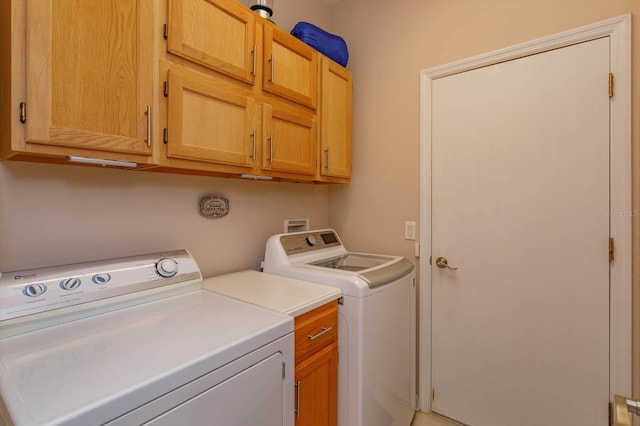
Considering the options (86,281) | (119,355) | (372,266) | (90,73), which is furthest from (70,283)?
(372,266)

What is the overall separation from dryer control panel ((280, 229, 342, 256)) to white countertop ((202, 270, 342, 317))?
208 mm

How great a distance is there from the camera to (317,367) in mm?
1261

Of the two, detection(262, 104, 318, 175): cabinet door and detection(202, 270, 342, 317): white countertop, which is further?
detection(262, 104, 318, 175): cabinet door

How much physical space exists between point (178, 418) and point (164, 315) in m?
0.43

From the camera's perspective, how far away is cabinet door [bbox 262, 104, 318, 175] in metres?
1.54

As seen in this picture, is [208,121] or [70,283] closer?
[70,283]

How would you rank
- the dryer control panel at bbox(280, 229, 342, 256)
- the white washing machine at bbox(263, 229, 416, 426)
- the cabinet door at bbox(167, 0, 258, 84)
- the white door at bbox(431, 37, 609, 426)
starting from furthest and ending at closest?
the dryer control panel at bbox(280, 229, 342, 256) < the white door at bbox(431, 37, 609, 426) < the white washing machine at bbox(263, 229, 416, 426) < the cabinet door at bbox(167, 0, 258, 84)

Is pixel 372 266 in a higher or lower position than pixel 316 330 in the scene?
higher

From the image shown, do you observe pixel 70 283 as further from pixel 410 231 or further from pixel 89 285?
pixel 410 231

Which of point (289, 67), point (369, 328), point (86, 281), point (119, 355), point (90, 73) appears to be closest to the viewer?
point (119, 355)

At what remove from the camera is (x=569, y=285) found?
5.05 ft

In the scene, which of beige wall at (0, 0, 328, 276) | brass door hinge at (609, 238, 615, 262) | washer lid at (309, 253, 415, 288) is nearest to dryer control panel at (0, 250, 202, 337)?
beige wall at (0, 0, 328, 276)

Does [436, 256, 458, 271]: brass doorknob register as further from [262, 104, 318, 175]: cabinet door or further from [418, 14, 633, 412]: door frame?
[262, 104, 318, 175]: cabinet door

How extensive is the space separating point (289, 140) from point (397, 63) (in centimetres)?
104
